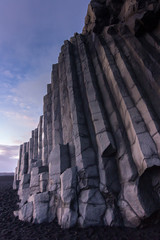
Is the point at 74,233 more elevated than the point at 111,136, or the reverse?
the point at 111,136

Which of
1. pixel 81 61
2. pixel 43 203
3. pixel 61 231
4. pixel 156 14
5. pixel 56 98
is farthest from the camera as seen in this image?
pixel 56 98

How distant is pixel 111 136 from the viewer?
4.62 meters

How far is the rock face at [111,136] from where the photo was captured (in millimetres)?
3678

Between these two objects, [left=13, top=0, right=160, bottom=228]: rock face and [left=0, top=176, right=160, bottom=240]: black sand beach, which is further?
[left=13, top=0, right=160, bottom=228]: rock face

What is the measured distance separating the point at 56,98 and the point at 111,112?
12.5 ft

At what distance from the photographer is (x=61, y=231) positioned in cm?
374

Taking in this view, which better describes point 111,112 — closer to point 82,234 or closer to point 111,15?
point 82,234

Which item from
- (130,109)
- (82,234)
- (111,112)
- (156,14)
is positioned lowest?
(82,234)

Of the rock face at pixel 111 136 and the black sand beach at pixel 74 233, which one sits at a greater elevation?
the rock face at pixel 111 136

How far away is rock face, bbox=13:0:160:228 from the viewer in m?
3.68

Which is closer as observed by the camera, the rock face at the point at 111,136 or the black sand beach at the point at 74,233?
the black sand beach at the point at 74,233

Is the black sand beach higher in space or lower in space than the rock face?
lower

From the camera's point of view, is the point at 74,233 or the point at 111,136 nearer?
the point at 74,233

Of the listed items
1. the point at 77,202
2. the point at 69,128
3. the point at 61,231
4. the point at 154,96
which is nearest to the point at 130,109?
the point at 154,96
